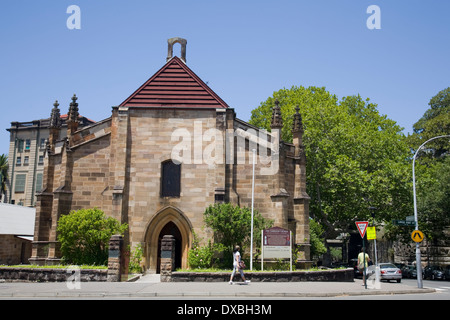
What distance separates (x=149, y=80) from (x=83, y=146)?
5.72 m

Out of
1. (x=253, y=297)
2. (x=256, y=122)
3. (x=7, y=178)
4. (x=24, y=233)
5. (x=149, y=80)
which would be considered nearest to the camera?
(x=253, y=297)

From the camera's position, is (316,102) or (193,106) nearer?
(193,106)

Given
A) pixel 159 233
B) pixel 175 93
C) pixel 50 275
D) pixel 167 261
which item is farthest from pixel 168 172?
pixel 50 275

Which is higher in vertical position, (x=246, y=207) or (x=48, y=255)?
(x=246, y=207)

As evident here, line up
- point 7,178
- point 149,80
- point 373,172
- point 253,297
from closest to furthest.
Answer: point 253,297
point 149,80
point 373,172
point 7,178

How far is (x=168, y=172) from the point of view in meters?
26.8

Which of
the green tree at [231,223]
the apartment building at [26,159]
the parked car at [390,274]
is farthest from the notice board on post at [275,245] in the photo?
the apartment building at [26,159]

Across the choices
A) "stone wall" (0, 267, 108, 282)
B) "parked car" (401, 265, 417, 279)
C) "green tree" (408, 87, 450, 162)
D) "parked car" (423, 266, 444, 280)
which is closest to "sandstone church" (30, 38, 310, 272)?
"stone wall" (0, 267, 108, 282)

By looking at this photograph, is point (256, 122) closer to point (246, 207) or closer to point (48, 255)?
point (246, 207)

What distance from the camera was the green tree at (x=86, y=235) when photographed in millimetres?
23828

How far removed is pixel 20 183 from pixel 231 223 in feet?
209

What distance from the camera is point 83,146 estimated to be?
2725 centimetres

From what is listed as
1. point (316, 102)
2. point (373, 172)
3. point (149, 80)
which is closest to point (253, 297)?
point (149, 80)

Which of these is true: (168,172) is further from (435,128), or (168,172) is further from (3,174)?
(3,174)
